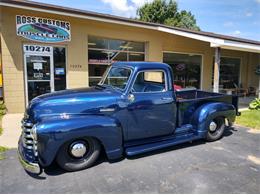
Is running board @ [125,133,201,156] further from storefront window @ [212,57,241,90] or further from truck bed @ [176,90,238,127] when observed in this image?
storefront window @ [212,57,241,90]

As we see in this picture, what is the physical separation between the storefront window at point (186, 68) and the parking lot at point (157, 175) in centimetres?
897

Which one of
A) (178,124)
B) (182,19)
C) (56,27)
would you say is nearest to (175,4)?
(182,19)

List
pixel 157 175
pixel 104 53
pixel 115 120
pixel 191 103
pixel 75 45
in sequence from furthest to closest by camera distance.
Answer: pixel 104 53
pixel 75 45
pixel 191 103
pixel 115 120
pixel 157 175

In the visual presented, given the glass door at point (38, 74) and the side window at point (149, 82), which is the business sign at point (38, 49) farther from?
the side window at point (149, 82)

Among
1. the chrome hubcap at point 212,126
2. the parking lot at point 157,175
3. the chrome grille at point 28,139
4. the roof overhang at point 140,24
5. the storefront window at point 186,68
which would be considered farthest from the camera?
the storefront window at point 186,68

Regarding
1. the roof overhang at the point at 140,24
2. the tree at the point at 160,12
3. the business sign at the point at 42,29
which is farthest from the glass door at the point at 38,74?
the tree at the point at 160,12

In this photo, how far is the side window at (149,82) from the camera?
4.73 m

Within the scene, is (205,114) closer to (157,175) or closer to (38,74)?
(157,175)

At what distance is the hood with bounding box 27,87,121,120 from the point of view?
3934 millimetres

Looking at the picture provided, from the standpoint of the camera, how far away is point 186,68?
545 inches

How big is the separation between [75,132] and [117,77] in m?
1.77

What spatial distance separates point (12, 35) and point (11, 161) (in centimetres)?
562

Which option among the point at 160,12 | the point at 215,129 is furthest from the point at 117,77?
the point at 160,12

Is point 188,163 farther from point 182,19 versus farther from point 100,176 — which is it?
point 182,19
